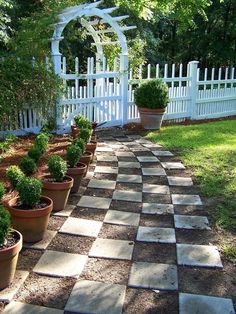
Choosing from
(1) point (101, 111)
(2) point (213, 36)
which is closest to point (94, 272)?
(1) point (101, 111)

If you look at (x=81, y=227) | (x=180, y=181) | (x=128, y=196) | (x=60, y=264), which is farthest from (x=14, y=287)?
(x=180, y=181)

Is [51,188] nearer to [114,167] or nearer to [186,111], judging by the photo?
[114,167]

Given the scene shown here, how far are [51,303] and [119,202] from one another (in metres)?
1.89

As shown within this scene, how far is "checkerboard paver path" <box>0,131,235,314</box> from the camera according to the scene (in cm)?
250

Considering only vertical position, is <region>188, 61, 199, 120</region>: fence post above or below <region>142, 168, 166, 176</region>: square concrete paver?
above

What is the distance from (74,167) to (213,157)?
2483mm

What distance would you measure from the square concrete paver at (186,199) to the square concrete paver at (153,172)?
0.82 meters

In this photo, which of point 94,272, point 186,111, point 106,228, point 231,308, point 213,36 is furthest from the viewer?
point 213,36

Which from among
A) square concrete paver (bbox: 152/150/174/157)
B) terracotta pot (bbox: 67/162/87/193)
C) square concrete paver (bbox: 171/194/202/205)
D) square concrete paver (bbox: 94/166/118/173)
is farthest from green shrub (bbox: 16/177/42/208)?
square concrete paver (bbox: 152/150/174/157)

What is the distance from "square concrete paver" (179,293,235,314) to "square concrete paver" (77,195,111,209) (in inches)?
66.8

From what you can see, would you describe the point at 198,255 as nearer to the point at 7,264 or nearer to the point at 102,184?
the point at 7,264

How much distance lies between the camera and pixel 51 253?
3.10m

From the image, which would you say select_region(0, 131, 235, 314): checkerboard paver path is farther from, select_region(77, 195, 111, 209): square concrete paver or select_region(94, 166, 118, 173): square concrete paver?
select_region(94, 166, 118, 173): square concrete paver

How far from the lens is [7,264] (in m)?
2.59
